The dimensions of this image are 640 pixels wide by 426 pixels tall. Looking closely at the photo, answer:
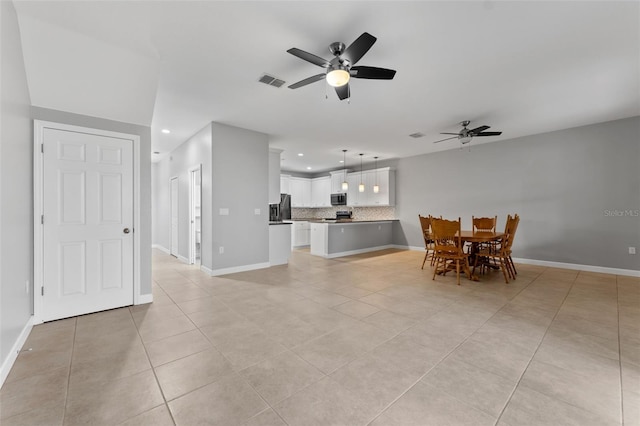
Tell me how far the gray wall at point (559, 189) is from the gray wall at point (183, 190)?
19.2ft

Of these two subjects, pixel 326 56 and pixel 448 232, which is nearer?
pixel 326 56

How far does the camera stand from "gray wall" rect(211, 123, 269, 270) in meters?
4.79

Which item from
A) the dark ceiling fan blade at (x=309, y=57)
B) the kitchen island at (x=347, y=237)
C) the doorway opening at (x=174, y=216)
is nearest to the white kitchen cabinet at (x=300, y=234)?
the kitchen island at (x=347, y=237)

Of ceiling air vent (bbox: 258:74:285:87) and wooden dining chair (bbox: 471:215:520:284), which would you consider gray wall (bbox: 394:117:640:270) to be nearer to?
wooden dining chair (bbox: 471:215:520:284)

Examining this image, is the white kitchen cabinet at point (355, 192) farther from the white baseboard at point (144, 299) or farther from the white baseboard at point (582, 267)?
the white baseboard at point (144, 299)

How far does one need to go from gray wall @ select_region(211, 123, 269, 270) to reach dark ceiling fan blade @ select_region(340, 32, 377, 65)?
10.4 feet

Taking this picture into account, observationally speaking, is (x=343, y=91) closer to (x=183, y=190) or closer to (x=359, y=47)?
(x=359, y=47)

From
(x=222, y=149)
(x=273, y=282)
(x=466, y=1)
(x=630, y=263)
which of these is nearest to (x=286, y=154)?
(x=222, y=149)

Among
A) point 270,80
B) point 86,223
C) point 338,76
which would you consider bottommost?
point 86,223

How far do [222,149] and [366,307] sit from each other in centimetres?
366

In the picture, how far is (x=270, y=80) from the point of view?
10.7 ft

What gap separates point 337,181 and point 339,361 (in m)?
7.79

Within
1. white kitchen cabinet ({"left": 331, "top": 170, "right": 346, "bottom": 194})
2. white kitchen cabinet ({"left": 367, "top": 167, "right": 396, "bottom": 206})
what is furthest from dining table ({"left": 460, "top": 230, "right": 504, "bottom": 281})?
white kitchen cabinet ({"left": 331, "top": 170, "right": 346, "bottom": 194})

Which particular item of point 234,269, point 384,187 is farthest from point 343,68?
point 384,187
